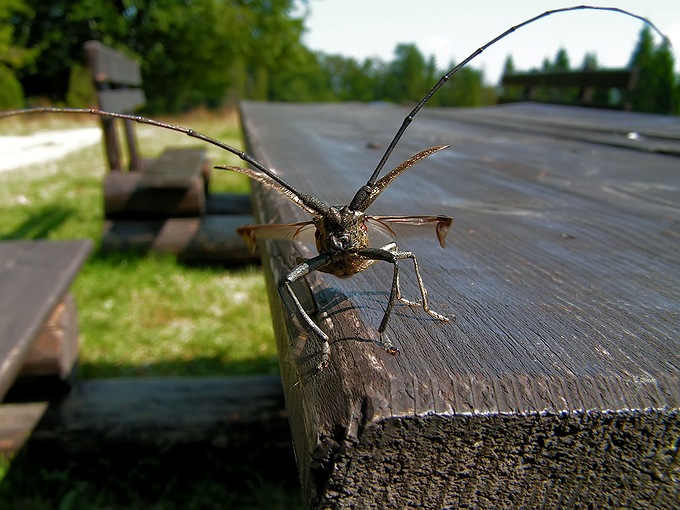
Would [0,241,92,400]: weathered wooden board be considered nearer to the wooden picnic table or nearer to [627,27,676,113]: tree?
the wooden picnic table

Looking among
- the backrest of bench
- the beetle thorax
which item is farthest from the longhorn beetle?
the backrest of bench

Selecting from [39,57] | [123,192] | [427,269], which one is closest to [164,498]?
[427,269]

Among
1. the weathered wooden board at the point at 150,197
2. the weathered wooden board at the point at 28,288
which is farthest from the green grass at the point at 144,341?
the weathered wooden board at the point at 28,288

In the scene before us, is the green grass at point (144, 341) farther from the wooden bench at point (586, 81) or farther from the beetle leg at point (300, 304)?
the wooden bench at point (586, 81)

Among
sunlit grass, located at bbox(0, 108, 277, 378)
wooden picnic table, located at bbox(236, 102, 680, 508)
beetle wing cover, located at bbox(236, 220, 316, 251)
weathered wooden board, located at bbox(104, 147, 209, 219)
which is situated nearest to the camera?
wooden picnic table, located at bbox(236, 102, 680, 508)

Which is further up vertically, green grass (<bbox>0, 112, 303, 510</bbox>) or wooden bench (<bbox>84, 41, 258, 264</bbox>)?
wooden bench (<bbox>84, 41, 258, 264</bbox>)

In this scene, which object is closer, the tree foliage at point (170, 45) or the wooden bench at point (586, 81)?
the wooden bench at point (586, 81)
